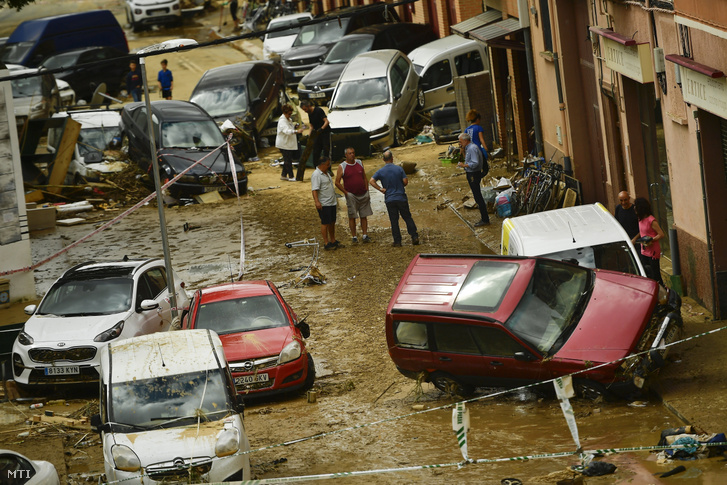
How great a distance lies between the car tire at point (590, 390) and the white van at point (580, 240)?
1.93 metres

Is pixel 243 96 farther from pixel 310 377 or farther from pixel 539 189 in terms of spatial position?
pixel 310 377

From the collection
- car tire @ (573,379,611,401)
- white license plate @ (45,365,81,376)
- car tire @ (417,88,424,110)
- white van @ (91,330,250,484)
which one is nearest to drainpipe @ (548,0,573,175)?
car tire @ (573,379,611,401)

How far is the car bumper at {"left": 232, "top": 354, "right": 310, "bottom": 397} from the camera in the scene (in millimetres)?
11836

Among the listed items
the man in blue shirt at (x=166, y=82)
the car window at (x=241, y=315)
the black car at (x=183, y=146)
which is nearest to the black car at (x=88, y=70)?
the man in blue shirt at (x=166, y=82)

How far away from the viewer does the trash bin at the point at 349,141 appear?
24172mm

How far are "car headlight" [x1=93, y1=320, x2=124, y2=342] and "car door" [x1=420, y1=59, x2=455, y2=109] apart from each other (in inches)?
593

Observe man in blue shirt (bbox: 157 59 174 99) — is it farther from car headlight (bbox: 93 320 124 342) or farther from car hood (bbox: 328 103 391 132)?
car headlight (bbox: 93 320 124 342)

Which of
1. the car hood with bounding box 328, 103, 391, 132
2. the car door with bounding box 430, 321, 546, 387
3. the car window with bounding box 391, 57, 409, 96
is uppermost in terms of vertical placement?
the car door with bounding box 430, 321, 546, 387

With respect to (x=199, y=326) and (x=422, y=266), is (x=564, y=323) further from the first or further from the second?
(x=199, y=326)

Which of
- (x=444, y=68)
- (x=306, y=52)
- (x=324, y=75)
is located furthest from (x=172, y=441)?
(x=306, y=52)

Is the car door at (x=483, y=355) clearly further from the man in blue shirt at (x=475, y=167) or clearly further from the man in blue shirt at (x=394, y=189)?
the man in blue shirt at (x=475, y=167)

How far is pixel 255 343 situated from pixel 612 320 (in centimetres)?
428

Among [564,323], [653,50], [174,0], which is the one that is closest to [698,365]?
[564,323]

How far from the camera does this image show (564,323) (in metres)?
10.3
